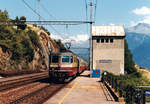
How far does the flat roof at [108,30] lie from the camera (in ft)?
116

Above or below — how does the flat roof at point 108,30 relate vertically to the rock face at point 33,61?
above

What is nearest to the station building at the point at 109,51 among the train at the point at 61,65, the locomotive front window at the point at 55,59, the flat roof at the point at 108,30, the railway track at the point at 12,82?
the flat roof at the point at 108,30

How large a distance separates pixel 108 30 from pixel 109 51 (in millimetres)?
4380

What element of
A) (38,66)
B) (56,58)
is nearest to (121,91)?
(56,58)

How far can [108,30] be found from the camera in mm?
36750

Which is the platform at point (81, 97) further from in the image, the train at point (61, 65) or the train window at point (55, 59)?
the train window at point (55, 59)

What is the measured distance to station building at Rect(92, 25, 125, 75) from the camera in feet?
112

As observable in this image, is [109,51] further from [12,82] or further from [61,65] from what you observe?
[12,82]

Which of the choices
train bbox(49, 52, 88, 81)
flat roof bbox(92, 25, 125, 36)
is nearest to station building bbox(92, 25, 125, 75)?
flat roof bbox(92, 25, 125, 36)

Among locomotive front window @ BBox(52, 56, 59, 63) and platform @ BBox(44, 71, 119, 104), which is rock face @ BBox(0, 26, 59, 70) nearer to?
locomotive front window @ BBox(52, 56, 59, 63)

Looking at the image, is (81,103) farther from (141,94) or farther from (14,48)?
(14,48)

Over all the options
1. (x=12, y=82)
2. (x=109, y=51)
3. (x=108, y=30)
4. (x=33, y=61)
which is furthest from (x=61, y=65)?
(x=33, y=61)

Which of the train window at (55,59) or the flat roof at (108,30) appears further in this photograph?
the flat roof at (108,30)

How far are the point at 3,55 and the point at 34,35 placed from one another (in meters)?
23.5
